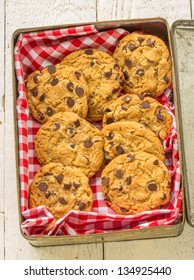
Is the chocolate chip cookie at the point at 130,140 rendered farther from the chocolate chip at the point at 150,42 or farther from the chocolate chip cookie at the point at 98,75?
the chocolate chip at the point at 150,42

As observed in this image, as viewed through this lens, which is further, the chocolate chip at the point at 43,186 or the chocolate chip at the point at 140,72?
the chocolate chip at the point at 140,72

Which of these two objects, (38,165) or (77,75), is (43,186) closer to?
(38,165)

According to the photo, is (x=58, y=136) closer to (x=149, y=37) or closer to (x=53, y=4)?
(x=149, y=37)

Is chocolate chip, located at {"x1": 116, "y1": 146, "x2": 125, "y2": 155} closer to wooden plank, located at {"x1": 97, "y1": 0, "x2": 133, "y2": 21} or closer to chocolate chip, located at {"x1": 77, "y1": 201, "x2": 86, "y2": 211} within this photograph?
chocolate chip, located at {"x1": 77, "y1": 201, "x2": 86, "y2": 211}

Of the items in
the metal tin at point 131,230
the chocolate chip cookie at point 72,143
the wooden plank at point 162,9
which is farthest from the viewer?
the wooden plank at point 162,9

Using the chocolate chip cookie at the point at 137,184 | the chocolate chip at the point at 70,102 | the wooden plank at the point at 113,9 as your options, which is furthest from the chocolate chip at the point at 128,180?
the wooden plank at the point at 113,9
